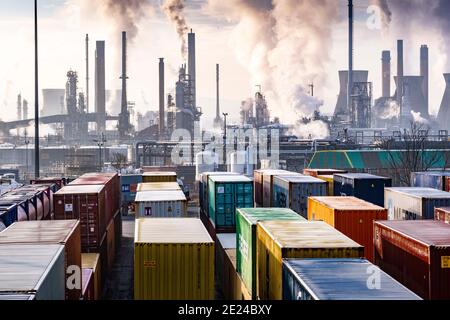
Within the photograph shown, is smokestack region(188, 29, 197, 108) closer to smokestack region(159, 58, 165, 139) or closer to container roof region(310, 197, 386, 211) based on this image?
smokestack region(159, 58, 165, 139)

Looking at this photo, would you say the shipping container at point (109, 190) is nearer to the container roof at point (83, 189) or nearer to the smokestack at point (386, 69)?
the container roof at point (83, 189)

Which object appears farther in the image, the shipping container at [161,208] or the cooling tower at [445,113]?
the cooling tower at [445,113]

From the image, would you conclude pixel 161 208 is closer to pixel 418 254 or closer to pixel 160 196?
pixel 160 196

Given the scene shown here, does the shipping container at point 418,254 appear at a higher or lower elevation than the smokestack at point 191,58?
lower

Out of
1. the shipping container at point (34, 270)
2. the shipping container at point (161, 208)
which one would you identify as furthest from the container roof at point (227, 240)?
the shipping container at point (34, 270)

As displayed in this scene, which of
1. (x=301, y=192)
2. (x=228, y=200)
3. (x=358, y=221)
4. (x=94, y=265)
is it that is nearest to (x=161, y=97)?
(x=228, y=200)

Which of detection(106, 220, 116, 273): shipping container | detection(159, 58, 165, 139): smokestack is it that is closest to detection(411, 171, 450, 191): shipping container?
detection(106, 220, 116, 273): shipping container
